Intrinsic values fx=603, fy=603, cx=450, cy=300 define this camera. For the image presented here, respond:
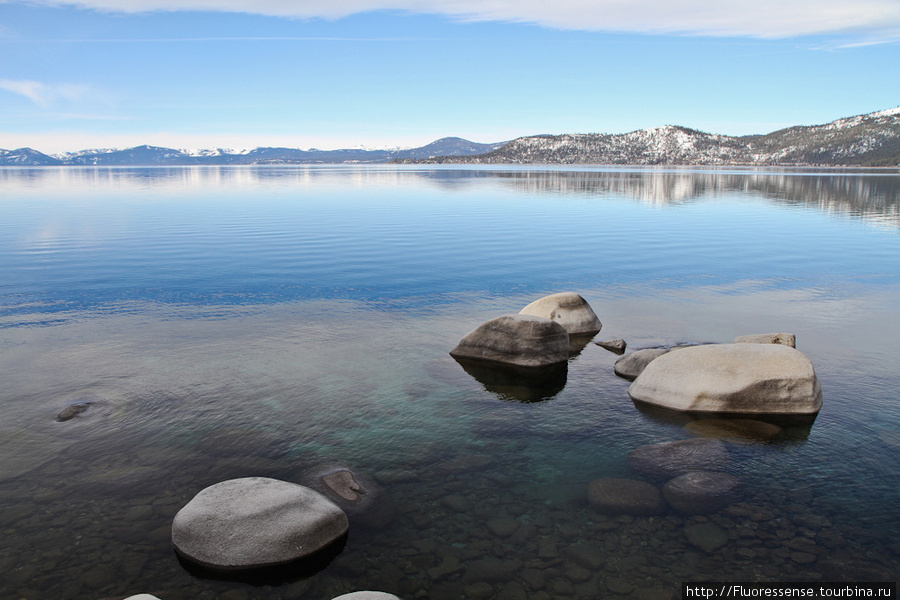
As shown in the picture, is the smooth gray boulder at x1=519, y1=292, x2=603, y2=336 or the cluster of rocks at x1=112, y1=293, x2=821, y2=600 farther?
the smooth gray boulder at x1=519, y1=292, x2=603, y2=336

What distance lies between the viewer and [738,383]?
606 inches

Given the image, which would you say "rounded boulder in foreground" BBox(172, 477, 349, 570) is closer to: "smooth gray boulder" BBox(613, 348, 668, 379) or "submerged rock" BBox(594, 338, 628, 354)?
"smooth gray boulder" BBox(613, 348, 668, 379)

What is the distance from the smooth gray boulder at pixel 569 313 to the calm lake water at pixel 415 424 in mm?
878

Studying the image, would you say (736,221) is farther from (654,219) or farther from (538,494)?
(538,494)

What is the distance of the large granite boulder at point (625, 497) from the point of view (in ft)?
37.1

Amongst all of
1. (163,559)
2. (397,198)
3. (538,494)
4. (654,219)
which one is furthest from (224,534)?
(397,198)

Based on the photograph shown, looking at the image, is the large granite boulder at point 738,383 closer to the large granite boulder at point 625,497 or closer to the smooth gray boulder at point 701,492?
the smooth gray boulder at point 701,492

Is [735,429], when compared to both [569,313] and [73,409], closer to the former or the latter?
[569,313]

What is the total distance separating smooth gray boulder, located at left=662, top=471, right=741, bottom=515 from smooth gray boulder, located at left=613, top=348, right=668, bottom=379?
5.70 metres

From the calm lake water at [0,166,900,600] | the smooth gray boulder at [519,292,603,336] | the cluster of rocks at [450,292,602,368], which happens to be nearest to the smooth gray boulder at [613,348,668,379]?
the calm lake water at [0,166,900,600]

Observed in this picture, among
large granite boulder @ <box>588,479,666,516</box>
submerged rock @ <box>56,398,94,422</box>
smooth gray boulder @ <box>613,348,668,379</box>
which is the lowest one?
large granite boulder @ <box>588,479,666,516</box>

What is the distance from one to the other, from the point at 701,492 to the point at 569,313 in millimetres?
11280

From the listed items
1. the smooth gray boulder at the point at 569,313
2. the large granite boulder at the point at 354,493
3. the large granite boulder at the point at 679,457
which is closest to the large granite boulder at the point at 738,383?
the large granite boulder at the point at 679,457

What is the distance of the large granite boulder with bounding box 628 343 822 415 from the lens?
15281 millimetres
